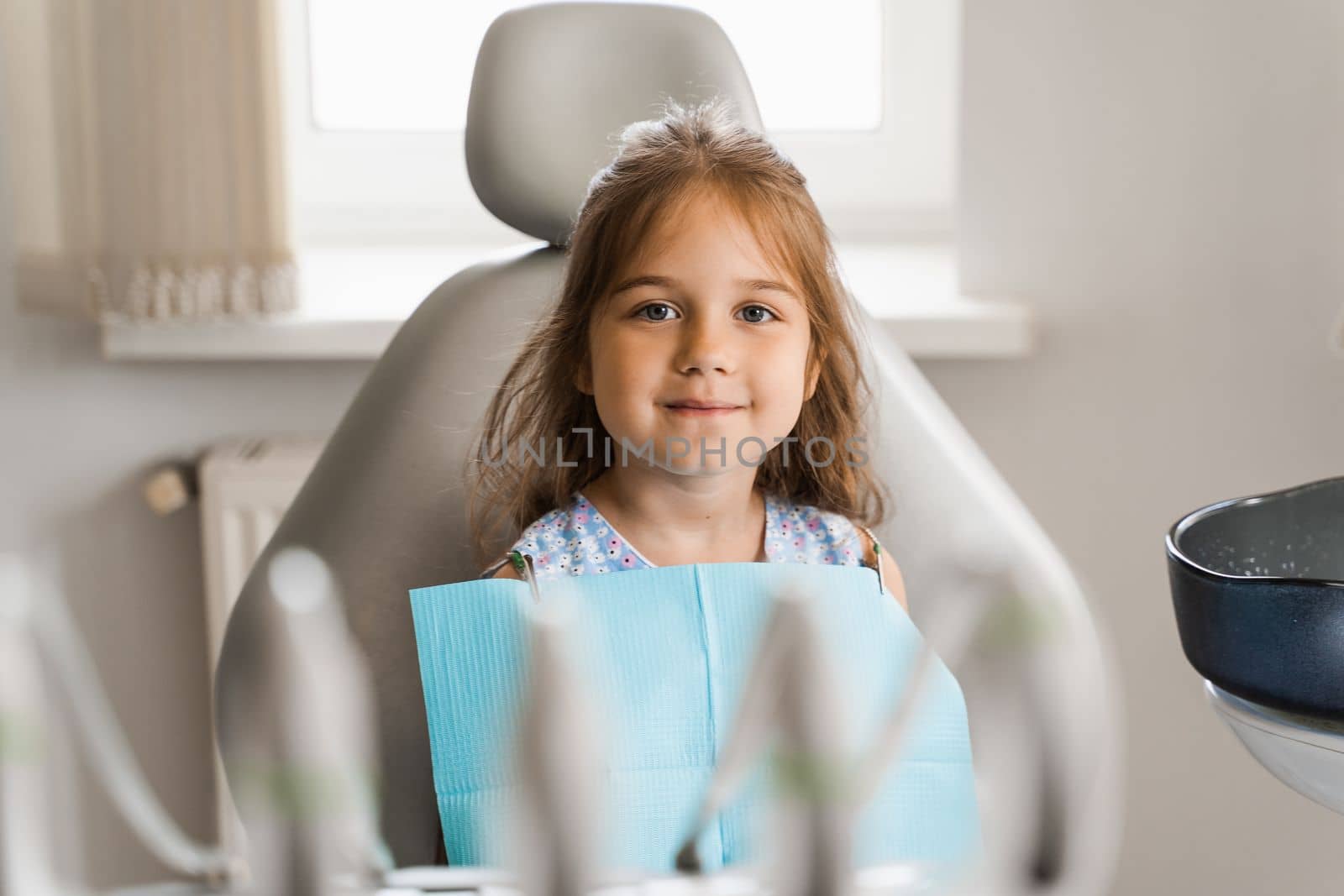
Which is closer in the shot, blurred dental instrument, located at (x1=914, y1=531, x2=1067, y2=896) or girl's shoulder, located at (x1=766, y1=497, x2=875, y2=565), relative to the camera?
blurred dental instrument, located at (x1=914, y1=531, x2=1067, y2=896)

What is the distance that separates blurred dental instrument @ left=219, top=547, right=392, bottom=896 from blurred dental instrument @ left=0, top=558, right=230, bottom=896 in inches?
0.8

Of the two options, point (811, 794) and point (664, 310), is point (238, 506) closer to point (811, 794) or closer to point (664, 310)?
point (664, 310)

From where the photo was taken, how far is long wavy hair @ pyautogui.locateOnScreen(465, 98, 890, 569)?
2.63 feet

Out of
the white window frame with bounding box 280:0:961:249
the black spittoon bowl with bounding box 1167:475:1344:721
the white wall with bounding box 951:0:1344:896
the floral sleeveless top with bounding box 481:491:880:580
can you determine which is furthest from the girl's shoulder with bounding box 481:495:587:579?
the white window frame with bounding box 280:0:961:249

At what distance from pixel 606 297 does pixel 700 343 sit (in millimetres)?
80

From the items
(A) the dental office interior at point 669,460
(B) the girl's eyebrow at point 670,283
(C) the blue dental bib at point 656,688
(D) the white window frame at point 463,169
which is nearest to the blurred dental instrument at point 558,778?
(A) the dental office interior at point 669,460

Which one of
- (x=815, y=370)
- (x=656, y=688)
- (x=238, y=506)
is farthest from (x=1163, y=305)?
(x=238, y=506)

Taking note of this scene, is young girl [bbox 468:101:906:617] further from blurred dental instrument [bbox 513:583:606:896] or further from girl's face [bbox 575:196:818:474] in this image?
blurred dental instrument [bbox 513:583:606:896]

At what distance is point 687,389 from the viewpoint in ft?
2.53

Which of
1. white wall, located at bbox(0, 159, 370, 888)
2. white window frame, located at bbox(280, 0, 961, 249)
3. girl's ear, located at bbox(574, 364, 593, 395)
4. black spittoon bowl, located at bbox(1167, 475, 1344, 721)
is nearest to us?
black spittoon bowl, located at bbox(1167, 475, 1344, 721)

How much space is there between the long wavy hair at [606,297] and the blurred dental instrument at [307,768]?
587mm

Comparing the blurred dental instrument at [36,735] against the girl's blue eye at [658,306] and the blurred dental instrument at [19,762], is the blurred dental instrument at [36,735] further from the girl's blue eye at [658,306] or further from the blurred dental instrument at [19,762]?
the girl's blue eye at [658,306]

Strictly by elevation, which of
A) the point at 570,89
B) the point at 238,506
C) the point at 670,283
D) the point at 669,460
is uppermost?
the point at 570,89

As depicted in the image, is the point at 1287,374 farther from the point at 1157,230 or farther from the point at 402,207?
the point at 402,207
